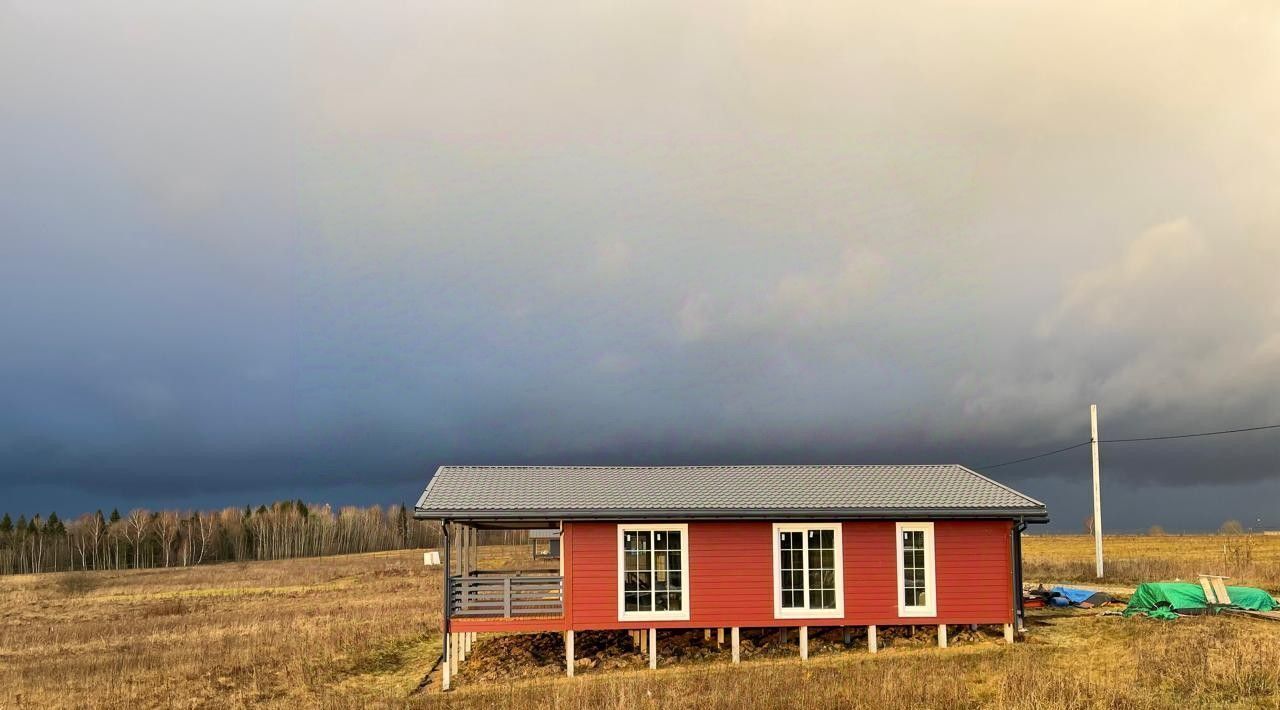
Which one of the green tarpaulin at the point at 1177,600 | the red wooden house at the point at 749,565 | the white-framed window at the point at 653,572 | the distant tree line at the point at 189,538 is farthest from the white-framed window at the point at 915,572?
the distant tree line at the point at 189,538

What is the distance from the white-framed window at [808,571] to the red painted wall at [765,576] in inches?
5.9

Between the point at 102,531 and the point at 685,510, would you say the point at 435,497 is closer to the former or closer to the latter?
the point at 685,510

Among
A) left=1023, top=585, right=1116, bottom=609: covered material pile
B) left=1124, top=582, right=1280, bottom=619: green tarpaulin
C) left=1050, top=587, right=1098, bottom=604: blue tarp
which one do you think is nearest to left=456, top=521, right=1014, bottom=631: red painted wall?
left=1124, top=582, right=1280, bottom=619: green tarpaulin

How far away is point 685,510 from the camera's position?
20797mm

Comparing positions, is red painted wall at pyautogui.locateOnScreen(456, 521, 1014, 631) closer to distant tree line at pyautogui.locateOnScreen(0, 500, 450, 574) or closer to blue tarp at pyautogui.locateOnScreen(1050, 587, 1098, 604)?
blue tarp at pyautogui.locateOnScreen(1050, 587, 1098, 604)

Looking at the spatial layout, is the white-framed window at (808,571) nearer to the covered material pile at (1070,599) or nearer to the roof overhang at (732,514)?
the roof overhang at (732,514)

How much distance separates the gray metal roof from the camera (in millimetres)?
20750

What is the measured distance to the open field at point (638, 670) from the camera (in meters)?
16.4

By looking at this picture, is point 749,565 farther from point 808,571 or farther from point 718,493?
point 718,493

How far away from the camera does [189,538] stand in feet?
358

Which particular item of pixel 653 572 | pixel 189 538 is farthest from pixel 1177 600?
pixel 189 538

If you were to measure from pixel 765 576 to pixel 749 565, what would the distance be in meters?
0.42

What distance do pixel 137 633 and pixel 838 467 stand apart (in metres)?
25.0

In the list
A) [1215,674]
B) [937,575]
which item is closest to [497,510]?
[937,575]
